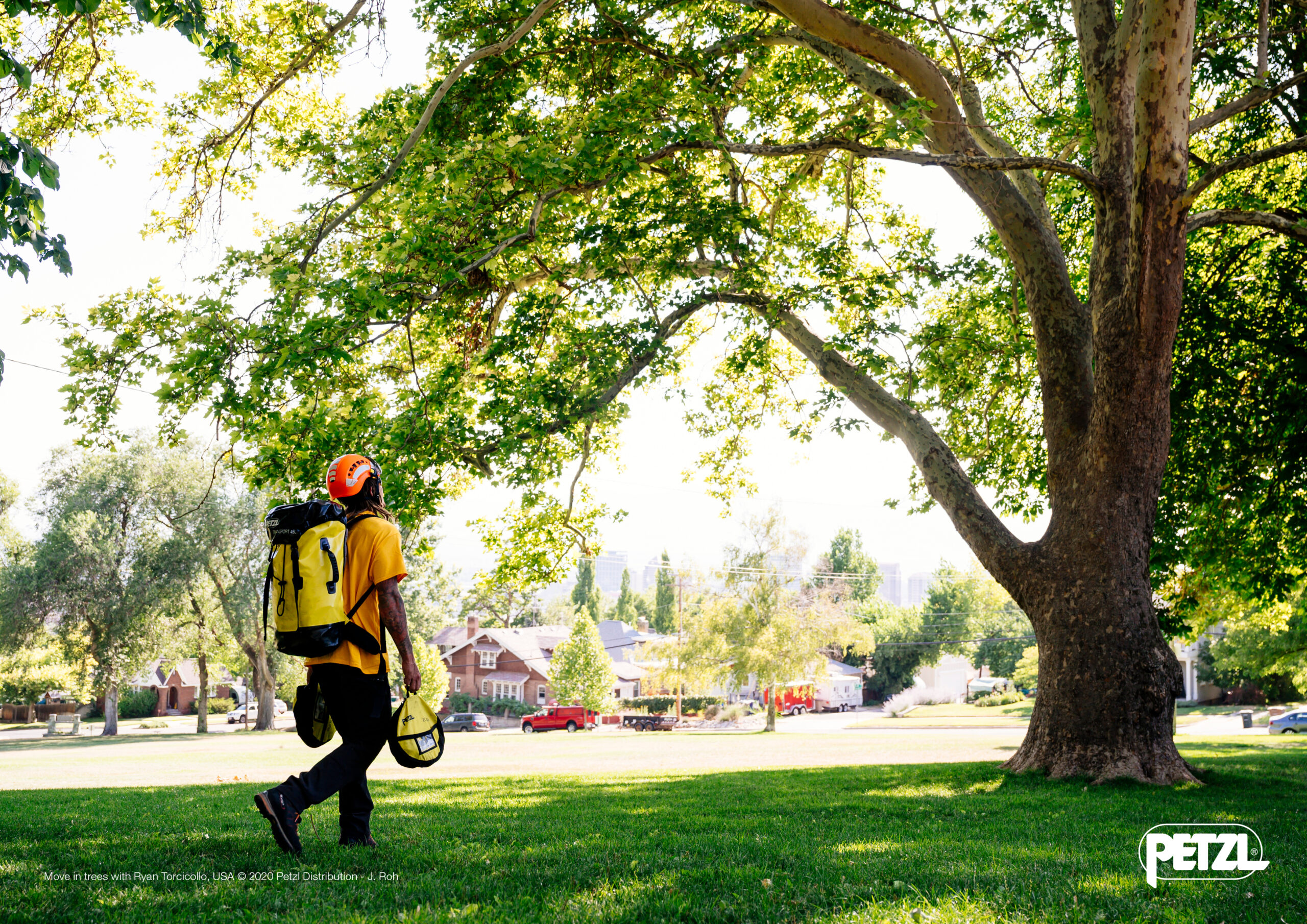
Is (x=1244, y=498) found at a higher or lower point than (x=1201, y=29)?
lower

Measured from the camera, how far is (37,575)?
41.2 meters

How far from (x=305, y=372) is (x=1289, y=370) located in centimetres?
1328

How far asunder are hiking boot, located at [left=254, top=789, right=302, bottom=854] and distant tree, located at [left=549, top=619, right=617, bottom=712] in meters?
52.5

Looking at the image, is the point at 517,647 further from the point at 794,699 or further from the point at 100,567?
the point at 100,567

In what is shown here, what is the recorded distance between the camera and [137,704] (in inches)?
3019

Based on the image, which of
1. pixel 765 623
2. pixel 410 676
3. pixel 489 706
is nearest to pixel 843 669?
pixel 489 706

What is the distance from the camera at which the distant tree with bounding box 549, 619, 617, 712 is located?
56.3 metres

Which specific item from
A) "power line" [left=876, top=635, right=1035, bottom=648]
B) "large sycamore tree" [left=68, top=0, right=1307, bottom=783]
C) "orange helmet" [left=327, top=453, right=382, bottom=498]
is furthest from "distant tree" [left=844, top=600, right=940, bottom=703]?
"orange helmet" [left=327, top=453, right=382, bottom=498]

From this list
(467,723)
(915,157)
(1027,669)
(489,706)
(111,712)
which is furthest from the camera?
(489,706)

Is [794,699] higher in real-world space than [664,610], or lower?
lower

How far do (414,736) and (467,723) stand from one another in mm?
52604

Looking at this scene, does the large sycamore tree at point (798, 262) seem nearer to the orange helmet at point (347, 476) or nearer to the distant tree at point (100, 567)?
the orange helmet at point (347, 476)

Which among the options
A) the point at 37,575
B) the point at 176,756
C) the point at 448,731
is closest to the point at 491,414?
the point at 176,756

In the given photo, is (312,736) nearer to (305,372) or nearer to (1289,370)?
(305,372)
